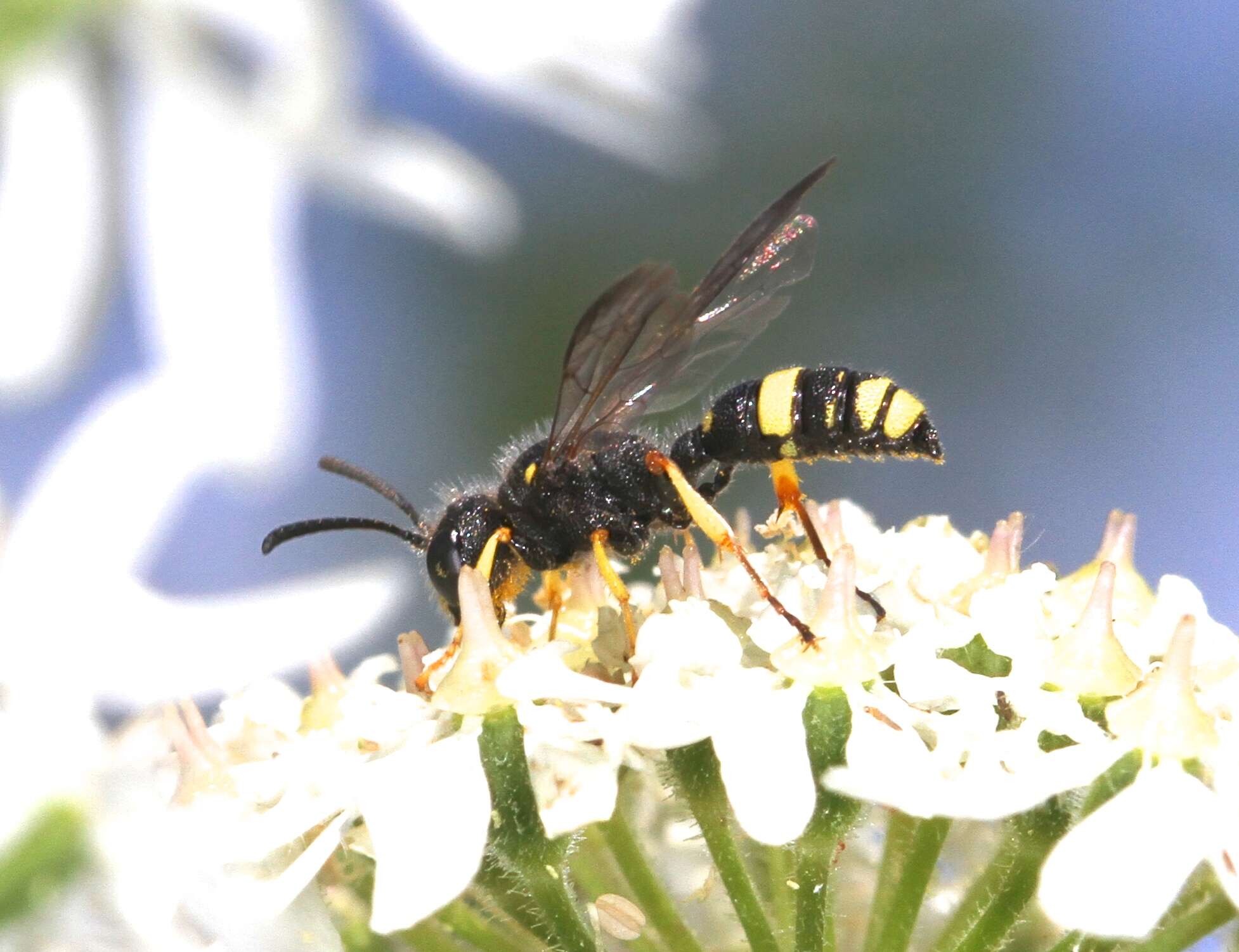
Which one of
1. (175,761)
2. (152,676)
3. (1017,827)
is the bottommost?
(175,761)

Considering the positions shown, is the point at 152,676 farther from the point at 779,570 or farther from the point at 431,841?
the point at 779,570

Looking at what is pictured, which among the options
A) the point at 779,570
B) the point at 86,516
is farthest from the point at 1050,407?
the point at 86,516

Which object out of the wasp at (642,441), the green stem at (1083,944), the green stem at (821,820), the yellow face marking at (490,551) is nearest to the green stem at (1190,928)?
the green stem at (1083,944)

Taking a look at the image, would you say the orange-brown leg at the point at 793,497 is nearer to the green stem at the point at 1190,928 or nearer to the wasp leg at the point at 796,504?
the wasp leg at the point at 796,504

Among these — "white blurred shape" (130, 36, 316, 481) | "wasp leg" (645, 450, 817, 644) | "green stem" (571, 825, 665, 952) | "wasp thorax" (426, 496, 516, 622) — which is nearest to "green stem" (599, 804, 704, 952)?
"green stem" (571, 825, 665, 952)

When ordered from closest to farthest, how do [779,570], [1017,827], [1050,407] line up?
[1017,827] < [779,570] < [1050,407]

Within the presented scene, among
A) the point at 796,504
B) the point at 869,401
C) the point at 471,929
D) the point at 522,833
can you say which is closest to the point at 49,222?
the point at 522,833
